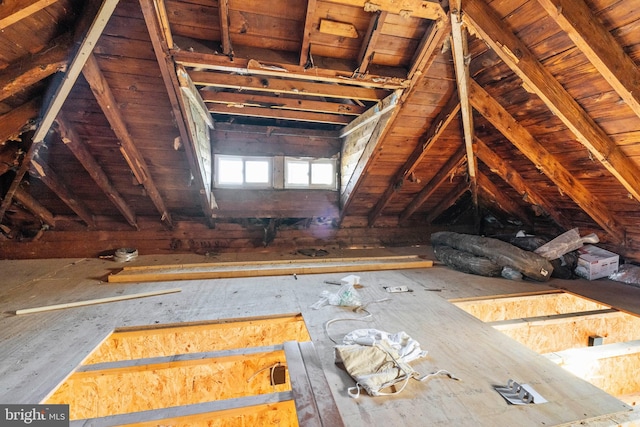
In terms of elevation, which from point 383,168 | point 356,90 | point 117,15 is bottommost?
point 383,168

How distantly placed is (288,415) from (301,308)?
968mm

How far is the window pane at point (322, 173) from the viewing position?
398 cm

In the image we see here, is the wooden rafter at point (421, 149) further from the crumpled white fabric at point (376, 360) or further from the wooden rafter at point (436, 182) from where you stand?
the crumpled white fabric at point (376, 360)

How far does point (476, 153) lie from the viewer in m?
3.02

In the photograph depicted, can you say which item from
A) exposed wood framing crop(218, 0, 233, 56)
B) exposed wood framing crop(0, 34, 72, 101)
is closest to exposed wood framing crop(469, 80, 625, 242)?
exposed wood framing crop(218, 0, 233, 56)

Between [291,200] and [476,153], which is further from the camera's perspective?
[291,200]

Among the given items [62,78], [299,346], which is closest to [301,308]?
[299,346]

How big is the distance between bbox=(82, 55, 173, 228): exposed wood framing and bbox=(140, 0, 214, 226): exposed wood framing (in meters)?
0.44

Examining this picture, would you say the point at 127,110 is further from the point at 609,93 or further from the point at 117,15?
the point at 609,93

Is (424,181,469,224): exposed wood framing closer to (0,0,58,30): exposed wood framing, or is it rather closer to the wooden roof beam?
→ the wooden roof beam

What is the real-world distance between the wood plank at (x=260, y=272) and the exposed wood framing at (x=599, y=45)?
7.53ft

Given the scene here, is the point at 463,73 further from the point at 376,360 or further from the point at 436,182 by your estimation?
→ the point at 376,360

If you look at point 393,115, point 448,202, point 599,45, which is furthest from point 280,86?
point 448,202

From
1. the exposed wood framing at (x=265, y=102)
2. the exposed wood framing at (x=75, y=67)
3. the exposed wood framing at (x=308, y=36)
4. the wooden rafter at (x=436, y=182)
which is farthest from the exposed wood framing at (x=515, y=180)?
the exposed wood framing at (x=75, y=67)
